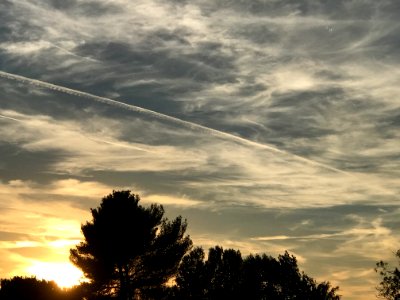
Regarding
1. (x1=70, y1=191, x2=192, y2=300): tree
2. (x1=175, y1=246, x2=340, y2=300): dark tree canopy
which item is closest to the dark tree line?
(x1=70, y1=191, x2=192, y2=300): tree

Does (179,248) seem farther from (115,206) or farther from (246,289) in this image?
(246,289)

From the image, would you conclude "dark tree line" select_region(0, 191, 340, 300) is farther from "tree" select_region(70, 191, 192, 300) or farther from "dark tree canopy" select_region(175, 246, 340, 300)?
"dark tree canopy" select_region(175, 246, 340, 300)

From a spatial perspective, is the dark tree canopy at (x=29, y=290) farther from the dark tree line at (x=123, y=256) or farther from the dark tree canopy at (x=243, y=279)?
the dark tree canopy at (x=243, y=279)

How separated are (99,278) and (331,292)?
31016 millimetres

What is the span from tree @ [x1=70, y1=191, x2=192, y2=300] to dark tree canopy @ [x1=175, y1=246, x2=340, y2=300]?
36.0 ft

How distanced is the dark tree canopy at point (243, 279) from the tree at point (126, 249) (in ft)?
36.0

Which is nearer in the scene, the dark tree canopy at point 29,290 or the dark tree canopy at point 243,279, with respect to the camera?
the dark tree canopy at point 29,290

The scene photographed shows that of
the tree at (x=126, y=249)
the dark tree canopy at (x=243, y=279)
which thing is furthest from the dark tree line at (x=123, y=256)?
the dark tree canopy at (x=243, y=279)

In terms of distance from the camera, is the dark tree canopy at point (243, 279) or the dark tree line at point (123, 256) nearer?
the dark tree line at point (123, 256)

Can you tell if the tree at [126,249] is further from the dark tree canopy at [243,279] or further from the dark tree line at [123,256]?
the dark tree canopy at [243,279]

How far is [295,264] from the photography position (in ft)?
205

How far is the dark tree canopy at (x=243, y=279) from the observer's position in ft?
178

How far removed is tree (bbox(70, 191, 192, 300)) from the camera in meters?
41.7

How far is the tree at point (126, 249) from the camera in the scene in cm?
4172
